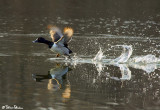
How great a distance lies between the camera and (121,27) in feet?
81.1

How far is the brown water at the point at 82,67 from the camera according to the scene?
9.81 m

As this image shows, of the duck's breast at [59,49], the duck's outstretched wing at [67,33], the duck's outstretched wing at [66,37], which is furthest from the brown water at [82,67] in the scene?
the duck's outstretched wing at [67,33]

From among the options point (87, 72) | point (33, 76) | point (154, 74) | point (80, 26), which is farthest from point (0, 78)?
point (80, 26)

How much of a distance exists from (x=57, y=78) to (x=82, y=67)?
1768 mm

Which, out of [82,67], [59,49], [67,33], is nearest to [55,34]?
[59,49]

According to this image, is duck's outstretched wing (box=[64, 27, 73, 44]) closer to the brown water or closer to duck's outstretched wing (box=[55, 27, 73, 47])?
duck's outstretched wing (box=[55, 27, 73, 47])

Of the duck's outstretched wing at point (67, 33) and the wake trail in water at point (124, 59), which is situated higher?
the duck's outstretched wing at point (67, 33)

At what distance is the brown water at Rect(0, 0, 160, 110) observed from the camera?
386 inches

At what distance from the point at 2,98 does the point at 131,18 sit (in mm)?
20303

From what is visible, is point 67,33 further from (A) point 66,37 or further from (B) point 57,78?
(B) point 57,78

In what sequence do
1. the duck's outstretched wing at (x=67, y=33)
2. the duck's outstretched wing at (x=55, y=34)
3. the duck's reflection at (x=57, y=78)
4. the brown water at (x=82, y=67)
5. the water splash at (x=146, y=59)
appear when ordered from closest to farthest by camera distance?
the brown water at (x=82, y=67) < the duck's reflection at (x=57, y=78) < the duck's outstretched wing at (x=67, y=33) < the water splash at (x=146, y=59) < the duck's outstretched wing at (x=55, y=34)

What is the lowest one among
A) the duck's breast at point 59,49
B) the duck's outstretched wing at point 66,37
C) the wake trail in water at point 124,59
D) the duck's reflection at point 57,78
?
the duck's reflection at point 57,78

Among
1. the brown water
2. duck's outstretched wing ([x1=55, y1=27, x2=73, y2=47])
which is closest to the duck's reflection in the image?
the brown water

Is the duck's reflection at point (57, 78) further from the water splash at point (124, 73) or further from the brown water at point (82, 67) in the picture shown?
the water splash at point (124, 73)
